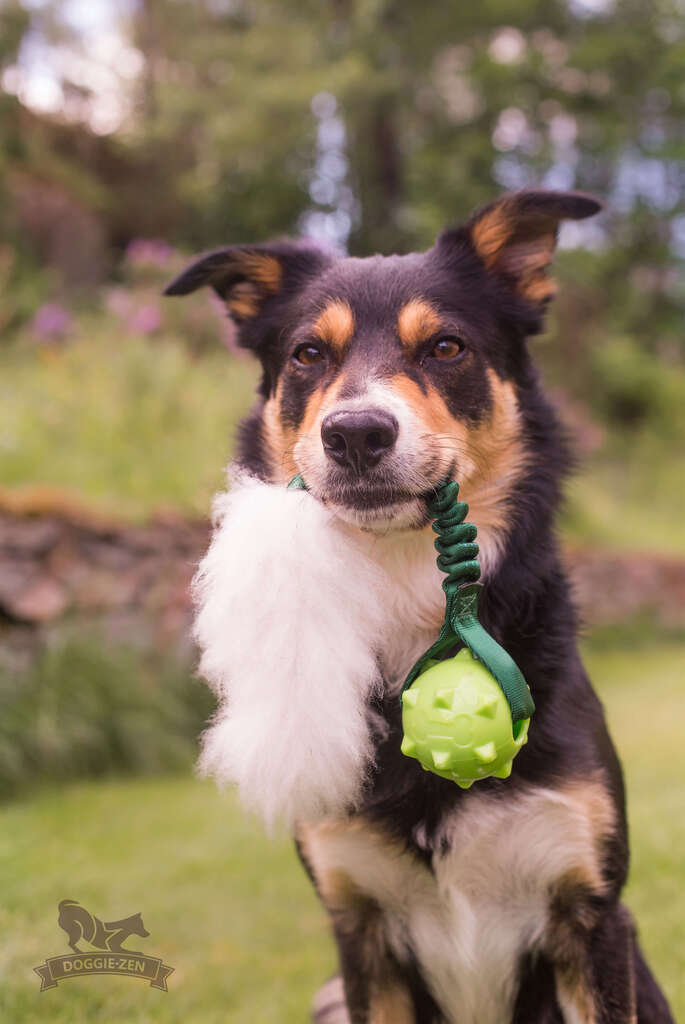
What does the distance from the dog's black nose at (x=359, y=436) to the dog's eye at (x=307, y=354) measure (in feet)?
1.43

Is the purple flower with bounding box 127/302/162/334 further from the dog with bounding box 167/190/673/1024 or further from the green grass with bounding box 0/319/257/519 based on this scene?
the dog with bounding box 167/190/673/1024

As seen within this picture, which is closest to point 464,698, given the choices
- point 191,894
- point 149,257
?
point 191,894

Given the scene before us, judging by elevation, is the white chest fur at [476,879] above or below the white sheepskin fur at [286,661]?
below

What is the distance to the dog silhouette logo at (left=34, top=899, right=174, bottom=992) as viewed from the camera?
96.0 inches

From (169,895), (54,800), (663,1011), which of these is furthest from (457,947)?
(54,800)

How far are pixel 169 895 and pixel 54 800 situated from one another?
1.10 metres

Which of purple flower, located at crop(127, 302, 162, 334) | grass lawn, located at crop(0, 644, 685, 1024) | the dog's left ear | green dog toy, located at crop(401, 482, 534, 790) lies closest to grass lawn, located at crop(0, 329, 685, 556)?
purple flower, located at crop(127, 302, 162, 334)

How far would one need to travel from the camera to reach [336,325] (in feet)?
6.71

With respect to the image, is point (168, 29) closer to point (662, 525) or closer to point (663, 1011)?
point (662, 525)

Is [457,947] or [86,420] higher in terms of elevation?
[86,420]

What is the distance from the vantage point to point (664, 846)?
3926 millimetres

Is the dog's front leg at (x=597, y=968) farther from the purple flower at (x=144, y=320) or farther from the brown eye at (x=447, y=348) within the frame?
the purple flower at (x=144, y=320)

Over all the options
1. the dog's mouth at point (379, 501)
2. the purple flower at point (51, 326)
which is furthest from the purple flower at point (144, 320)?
the dog's mouth at point (379, 501)

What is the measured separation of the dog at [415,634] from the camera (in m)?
1.55
